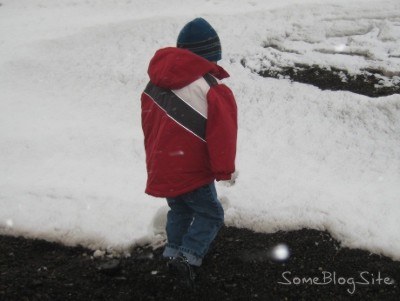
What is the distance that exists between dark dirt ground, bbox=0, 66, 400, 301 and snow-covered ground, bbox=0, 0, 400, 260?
0.20 metres

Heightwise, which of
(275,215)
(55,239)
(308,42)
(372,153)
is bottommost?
(55,239)

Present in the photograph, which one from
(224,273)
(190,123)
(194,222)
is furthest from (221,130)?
(224,273)

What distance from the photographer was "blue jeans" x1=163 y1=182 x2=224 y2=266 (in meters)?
3.25

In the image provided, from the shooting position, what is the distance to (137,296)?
3.40 meters

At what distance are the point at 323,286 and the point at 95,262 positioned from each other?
2.06 meters

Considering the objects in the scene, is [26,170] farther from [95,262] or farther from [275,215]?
[275,215]

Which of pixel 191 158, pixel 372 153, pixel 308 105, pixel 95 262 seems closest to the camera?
pixel 191 158

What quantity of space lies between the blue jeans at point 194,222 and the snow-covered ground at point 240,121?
0.65 m

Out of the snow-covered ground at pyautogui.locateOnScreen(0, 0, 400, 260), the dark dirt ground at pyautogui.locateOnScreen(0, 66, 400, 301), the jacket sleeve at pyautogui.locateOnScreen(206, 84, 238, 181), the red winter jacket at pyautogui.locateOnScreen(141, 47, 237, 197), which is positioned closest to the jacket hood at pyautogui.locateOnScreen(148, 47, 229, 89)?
the red winter jacket at pyautogui.locateOnScreen(141, 47, 237, 197)

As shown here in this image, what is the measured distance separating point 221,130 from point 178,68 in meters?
0.52

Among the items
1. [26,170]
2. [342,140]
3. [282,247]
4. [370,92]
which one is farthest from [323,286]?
[26,170]

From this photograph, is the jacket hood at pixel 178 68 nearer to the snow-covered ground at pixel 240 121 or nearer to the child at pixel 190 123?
the child at pixel 190 123

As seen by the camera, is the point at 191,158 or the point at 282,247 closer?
the point at 191,158

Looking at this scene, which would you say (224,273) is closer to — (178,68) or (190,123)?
(190,123)
